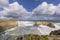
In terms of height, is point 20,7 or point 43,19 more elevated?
point 20,7

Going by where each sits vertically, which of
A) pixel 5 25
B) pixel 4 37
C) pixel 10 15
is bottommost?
pixel 4 37

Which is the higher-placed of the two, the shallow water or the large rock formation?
the large rock formation

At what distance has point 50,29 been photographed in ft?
14.1

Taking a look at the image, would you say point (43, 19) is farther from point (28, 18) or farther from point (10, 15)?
point (10, 15)

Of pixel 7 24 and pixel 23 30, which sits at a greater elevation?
pixel 7 24

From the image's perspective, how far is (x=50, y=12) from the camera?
171 inches

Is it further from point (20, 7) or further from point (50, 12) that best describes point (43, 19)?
point (20, 7)

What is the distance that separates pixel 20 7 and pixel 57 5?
102cm

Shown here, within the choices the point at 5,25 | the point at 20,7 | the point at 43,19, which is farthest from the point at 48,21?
the point at 5,25

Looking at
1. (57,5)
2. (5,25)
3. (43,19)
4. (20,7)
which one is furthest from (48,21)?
(5,25)

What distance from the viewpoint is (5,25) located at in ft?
14.4

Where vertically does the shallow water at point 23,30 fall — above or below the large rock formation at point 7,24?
below

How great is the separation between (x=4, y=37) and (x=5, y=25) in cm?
33

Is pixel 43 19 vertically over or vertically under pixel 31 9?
under
